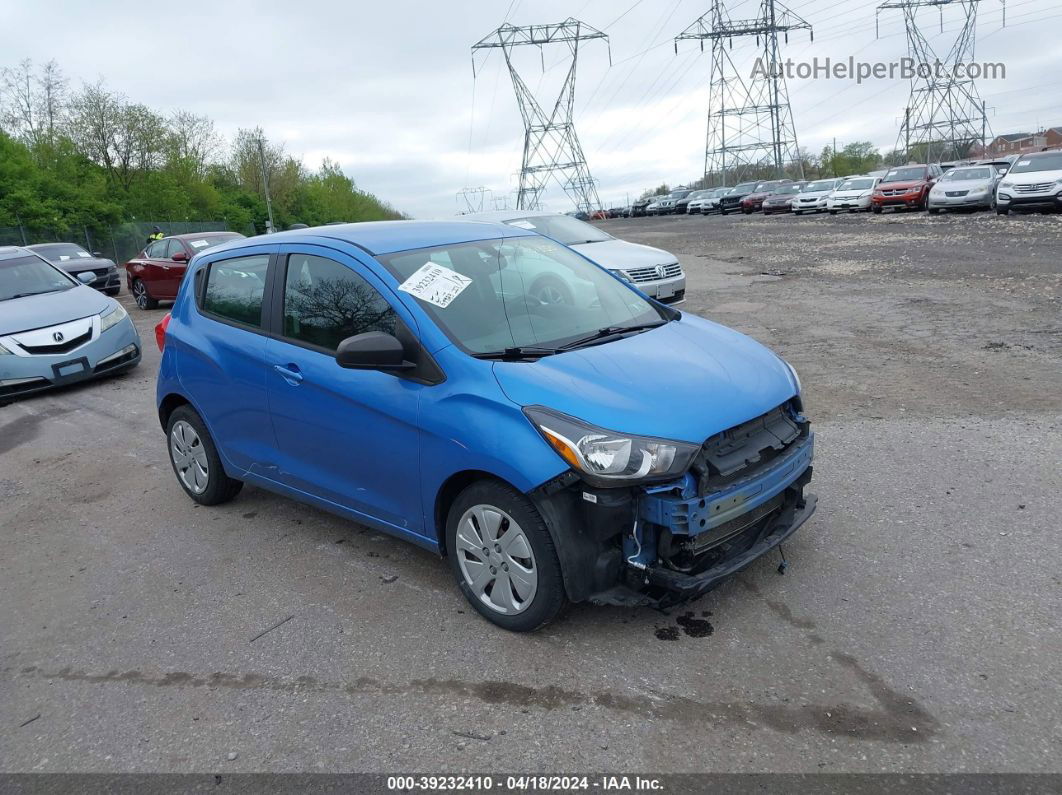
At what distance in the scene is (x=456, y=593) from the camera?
160 inches

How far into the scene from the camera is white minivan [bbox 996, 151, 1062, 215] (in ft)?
72.5

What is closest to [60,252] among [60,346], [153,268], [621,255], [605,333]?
[153,268]

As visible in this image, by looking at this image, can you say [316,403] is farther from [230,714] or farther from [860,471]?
[860,471]

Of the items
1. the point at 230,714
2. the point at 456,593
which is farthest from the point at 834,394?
the point at 230,714

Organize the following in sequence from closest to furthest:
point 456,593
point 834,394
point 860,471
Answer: point 456,593 → point 860,471 → point 834,394

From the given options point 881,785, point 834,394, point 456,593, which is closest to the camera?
point 881,785

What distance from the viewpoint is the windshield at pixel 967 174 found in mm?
26594

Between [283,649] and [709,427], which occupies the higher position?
[709,427]

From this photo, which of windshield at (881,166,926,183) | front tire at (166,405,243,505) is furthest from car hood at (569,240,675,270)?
windshield at (881,166,926,183)

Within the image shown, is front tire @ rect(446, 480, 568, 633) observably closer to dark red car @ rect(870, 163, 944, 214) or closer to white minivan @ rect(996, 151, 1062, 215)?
white minivan @ rect(996, 151, 1062, 215)

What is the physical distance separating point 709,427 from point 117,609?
3.11 m

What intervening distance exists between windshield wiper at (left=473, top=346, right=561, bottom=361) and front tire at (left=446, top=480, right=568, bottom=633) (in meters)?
0.59

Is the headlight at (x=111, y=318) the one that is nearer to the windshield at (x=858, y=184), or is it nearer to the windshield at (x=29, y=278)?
the windshield at (x=29, y=278)

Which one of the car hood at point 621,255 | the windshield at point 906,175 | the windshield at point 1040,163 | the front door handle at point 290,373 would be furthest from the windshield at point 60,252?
the windshield at point 906,175
